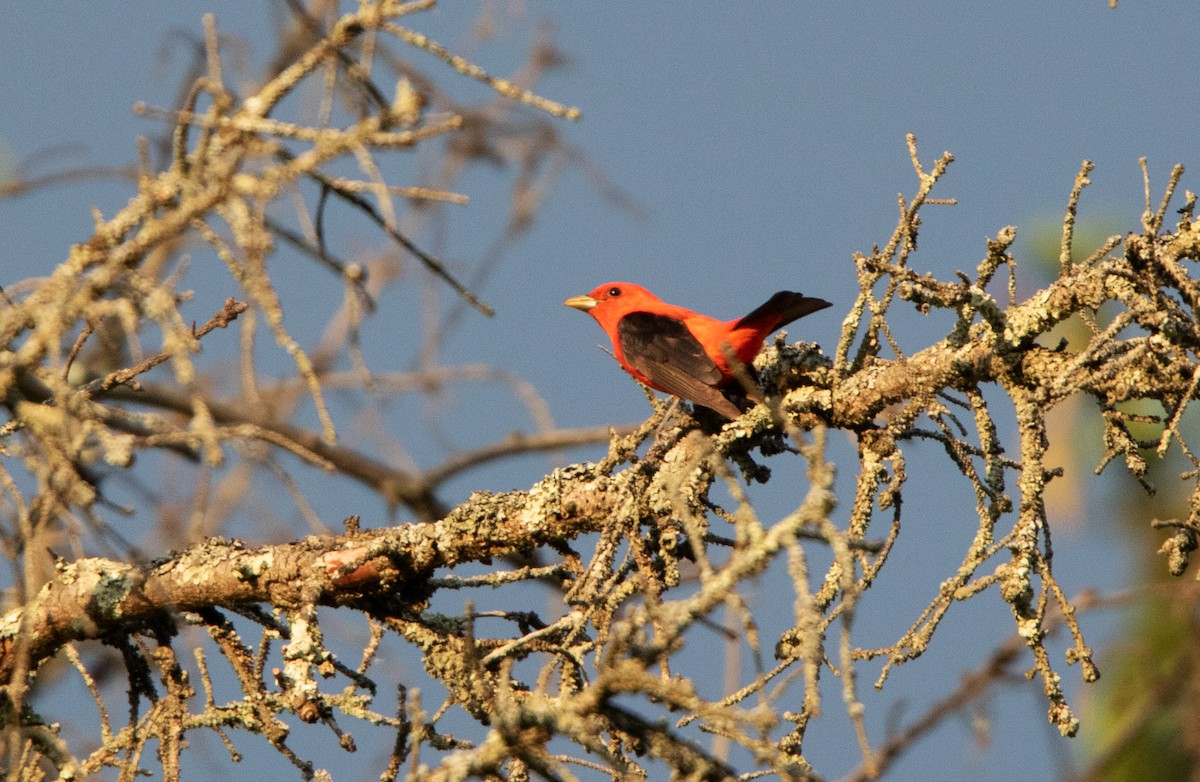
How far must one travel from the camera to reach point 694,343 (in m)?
4.77

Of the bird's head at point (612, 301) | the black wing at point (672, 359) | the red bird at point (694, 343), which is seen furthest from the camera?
the bird's head at point (612, 301)

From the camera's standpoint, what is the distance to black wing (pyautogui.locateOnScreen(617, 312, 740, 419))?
3996mm

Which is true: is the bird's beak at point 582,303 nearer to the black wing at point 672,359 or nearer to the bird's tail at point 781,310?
the black wing at point 672,359

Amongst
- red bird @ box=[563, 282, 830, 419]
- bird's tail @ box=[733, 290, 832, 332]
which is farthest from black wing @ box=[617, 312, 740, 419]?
bird's tail @ box=[733, 290, 832, 332]

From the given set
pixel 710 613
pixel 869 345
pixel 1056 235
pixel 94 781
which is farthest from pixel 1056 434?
pixel 710 613

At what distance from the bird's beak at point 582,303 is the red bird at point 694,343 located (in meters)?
0.41

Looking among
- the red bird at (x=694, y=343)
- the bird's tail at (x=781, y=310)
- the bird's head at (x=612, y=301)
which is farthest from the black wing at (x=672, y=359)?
the bird's head at (x=612, y=301)

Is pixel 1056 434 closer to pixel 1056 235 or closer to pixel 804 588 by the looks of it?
→ pixel 1056 235

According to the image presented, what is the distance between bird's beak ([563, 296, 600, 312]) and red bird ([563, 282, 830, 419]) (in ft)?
1.35

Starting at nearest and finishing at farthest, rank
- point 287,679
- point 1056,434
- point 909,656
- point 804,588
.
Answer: point 804,588 < point 909,656 < point 287,679 < point 1056,434

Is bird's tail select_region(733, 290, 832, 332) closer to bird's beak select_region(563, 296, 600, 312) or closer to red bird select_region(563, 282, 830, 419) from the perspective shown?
red bird select_region(563, 282, 830, 419)

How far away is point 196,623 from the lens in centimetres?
326

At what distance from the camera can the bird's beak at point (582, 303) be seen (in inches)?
252

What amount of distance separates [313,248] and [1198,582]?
1822mm
